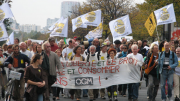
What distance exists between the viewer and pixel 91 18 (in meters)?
15.6

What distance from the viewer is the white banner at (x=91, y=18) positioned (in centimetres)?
1545

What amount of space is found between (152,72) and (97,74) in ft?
5.96

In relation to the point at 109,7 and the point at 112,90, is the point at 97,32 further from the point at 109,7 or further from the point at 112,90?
the point at 109,7

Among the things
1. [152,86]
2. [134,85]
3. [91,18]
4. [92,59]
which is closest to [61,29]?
[91,18]

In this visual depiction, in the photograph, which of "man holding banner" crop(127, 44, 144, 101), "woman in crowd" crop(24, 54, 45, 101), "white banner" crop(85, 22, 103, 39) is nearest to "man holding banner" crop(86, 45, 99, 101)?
"man holding banner" crop(127, 44, 144, 101)

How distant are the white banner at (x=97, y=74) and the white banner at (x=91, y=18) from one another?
6.08 metres

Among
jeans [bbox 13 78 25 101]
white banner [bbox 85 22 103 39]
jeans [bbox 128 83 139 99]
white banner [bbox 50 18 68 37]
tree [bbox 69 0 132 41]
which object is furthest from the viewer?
tree [bbox 69 0 132 41]

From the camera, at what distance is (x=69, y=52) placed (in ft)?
36.2

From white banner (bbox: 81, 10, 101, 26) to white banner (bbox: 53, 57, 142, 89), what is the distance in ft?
19.9

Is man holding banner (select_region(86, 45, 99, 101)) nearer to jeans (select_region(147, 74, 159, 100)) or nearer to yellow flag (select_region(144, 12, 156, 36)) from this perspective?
jeans (select_region(147, 74, 159, 100))

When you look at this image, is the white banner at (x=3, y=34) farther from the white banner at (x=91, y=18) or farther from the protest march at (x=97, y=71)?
the white banner at (x=91, y=18)

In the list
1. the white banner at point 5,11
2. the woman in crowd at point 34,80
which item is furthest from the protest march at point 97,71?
the white banner at point 5,11

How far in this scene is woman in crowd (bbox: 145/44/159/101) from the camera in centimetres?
887

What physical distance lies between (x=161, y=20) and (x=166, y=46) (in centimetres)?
355
